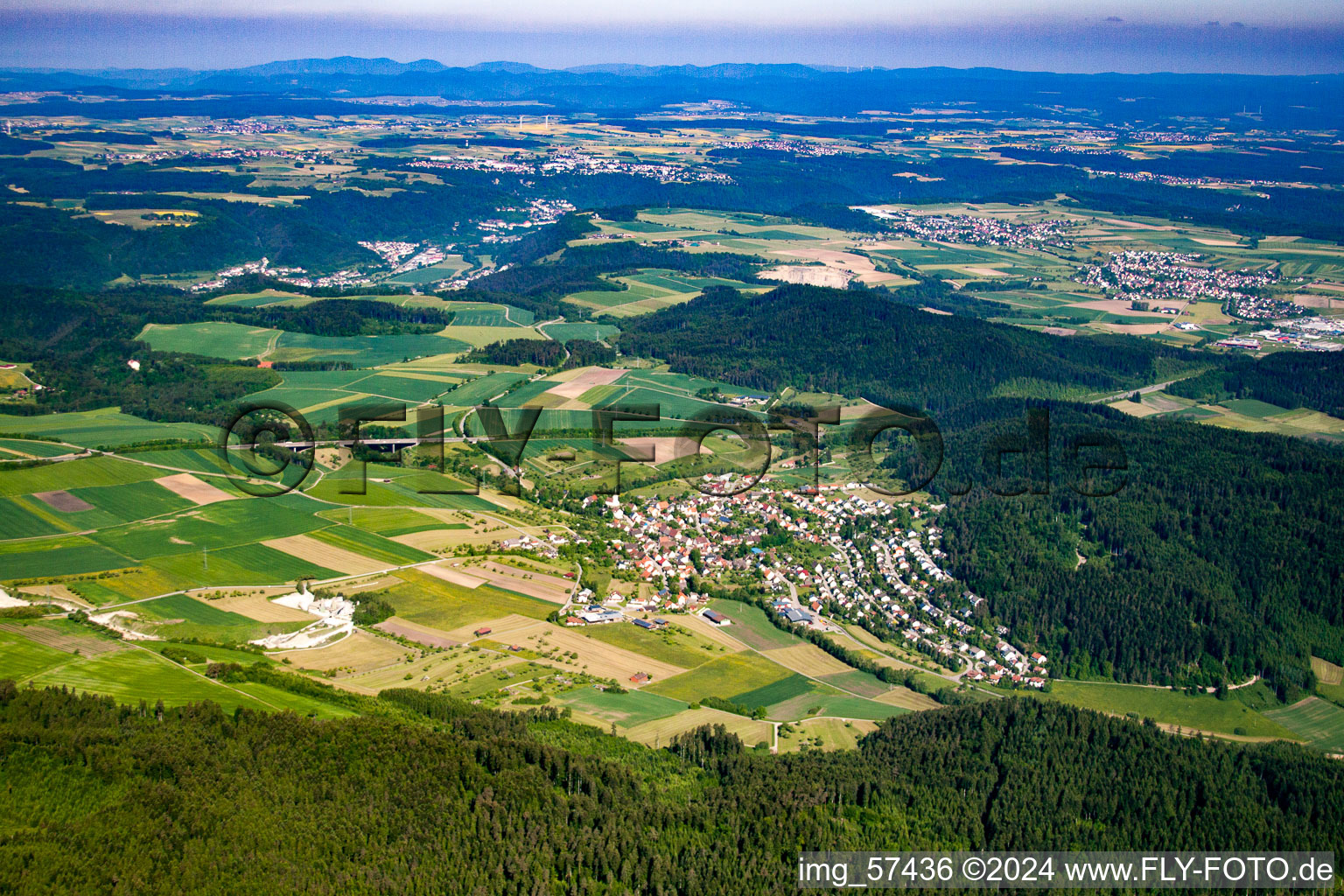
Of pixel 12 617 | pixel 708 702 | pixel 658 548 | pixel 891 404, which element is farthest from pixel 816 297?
pixel 12 617

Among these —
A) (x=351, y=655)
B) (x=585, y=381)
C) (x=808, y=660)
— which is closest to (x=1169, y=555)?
(x=808, y=660)

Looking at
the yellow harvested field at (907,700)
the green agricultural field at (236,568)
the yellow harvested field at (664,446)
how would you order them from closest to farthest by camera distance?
the yellow harvested field at (907,700) → the green agricultural field at (236,568) → the yellow harvested field at (664,446)

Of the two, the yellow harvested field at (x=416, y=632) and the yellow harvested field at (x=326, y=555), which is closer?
the yellow harvested field at (x=416, y=632)

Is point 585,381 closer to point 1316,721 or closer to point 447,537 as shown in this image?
point 447,537

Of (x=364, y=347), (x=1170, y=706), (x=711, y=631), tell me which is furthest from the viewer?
(x=364, y=347)

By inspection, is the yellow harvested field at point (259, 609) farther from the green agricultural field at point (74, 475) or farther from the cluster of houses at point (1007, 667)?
the cluster of houses at point (1007, 667)

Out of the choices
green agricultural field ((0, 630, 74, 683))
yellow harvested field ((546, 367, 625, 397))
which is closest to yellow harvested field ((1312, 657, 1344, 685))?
green agricultural field ((0, 630, 74, 683))

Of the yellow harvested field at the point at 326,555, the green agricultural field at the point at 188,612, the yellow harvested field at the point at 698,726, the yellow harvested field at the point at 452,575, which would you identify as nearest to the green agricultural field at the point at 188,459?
the yellow harvested field at the point at 326,555

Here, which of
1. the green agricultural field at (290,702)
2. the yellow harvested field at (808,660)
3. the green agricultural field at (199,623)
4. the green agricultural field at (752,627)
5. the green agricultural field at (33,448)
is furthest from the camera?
the green agricultural field at (33,448)
